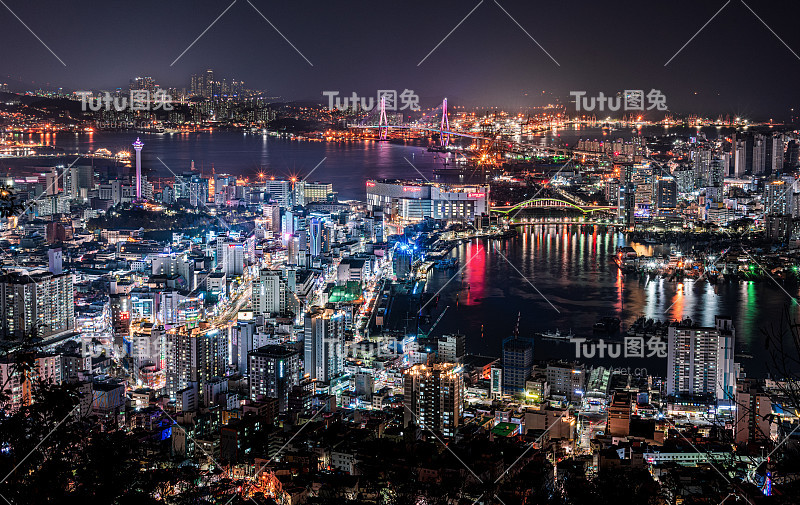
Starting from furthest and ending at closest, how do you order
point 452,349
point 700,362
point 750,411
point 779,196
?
point 779,196 → point 452,349 → point 700,362 → point 750,411

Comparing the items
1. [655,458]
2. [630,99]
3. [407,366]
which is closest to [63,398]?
[655,458]

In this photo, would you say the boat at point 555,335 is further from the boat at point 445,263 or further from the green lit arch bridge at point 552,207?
the green lit arch bridge at point 552,207

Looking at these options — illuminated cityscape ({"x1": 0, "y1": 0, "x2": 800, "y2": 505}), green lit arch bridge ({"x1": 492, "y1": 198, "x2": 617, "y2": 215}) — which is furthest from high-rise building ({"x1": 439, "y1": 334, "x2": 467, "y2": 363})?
green lit arch bridge ({"x1": 492, "y1": 198, "x2": 617, "y2": 215})

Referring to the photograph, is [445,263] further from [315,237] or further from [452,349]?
[452,349]

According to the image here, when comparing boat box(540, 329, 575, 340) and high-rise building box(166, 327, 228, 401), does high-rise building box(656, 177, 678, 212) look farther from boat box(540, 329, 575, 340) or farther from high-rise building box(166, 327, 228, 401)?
high-rise building box(166, 327, 228, 401)

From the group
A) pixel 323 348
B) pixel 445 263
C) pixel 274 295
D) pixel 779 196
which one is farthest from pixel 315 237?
pixel 779 196

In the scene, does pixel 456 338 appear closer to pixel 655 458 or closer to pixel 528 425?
pixel 528 425

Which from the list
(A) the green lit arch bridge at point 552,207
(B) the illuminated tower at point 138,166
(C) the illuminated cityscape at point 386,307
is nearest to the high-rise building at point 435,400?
(C) the illuminated cityscape at point 386,307
